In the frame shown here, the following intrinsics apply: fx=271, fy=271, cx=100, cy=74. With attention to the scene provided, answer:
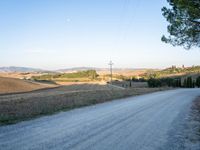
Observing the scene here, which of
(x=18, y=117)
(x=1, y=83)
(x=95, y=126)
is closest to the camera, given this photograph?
(x=95, y=126)

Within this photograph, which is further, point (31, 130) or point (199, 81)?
point (199, 81)

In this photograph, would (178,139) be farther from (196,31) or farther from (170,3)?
(170,3)

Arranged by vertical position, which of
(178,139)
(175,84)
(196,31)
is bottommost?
(175,84)

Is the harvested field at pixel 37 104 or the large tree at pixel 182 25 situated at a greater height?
the large tree at pixel 182 25

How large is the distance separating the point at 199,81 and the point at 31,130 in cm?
10399

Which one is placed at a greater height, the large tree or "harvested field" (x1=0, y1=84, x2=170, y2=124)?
the large tree

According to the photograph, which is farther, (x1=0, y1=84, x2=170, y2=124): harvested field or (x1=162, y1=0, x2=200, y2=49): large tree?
(x1=162, y1=0, x2=200, y2=49): large tree

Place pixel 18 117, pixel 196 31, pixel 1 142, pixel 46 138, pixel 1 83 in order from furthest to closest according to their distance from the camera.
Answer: pixel 1 83
pixel 196 31
pixel 18 117
pixel 46 138
pixel 1 142

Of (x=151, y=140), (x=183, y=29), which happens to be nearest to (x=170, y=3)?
(x=183, y=29)

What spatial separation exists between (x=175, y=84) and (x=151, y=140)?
106949mm

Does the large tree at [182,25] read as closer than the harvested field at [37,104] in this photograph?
No

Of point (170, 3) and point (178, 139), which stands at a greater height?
point (170, 3)

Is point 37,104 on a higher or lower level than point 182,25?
lower

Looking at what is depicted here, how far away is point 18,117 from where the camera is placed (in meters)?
13.5
